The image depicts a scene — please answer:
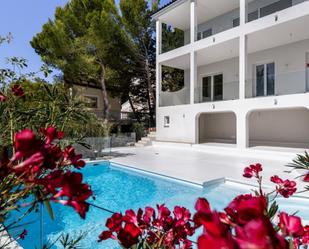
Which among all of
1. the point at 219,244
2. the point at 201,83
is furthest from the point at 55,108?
the point at 201,83

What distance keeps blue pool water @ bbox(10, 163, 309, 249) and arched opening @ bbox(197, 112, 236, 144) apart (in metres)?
9.62

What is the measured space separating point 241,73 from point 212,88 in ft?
13.8

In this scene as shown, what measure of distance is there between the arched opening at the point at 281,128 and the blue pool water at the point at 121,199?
8.68 m

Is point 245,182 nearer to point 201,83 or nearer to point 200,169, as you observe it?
point 200,169

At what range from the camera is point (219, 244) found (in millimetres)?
642

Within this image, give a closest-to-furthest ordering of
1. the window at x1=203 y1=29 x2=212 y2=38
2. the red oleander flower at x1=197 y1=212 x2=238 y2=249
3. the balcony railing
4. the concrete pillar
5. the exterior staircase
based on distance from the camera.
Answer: the red oleander flower at x1=197 y1=212 x2=238 y2=249 < the balcony railing < the concrete pillar < the window at x1=203 y1=29 x2=212 y2=38 < the exterior staircase

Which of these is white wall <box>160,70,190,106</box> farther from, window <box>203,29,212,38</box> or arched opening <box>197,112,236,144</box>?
window <box>203,29,212,38</box>

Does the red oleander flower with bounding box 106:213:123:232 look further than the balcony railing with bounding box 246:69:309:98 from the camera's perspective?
No

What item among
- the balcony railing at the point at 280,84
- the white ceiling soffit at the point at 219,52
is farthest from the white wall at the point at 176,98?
the balcony railing at the point at 280,84

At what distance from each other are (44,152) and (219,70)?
19.7 metres

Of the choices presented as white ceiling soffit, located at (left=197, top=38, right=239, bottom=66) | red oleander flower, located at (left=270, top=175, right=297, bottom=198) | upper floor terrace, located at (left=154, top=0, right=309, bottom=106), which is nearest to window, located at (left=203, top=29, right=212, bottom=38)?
upper floor terrace, located at (left=154, top=0, right=309, bottom=106)

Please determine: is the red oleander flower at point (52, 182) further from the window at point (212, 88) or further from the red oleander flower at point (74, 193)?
the window at point (212, 88)

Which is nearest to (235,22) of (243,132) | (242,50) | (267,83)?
(242,50)

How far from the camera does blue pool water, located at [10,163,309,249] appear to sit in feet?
18.0
